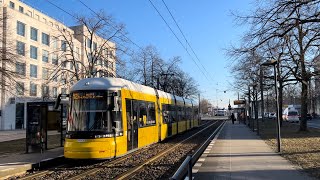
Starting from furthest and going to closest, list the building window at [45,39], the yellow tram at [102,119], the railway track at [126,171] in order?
the building window at [45,39] → the yellow tram at [102,119] → the railway track at [126,171]

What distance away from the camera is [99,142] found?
47.7ft

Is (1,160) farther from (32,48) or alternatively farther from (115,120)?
(32,48)

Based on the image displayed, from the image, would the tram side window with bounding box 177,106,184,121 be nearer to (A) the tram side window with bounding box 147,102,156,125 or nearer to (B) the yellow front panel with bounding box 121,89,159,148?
(B) the yellow front panel with bounding box 121,89,159,148

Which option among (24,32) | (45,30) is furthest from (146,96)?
(45,30)

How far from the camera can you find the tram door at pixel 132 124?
16.7 m

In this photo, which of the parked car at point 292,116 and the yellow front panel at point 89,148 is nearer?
the yellow front panel at point 89,148

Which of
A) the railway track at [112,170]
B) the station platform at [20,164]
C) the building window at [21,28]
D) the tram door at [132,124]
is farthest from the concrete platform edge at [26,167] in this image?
the building window at [21,28]

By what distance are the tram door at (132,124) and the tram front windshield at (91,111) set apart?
169 centimetres

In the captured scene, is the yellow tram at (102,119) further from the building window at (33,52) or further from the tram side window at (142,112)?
the building window at (33,52)

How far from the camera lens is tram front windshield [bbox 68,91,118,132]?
14.8m

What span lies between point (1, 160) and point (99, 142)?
13.8ft

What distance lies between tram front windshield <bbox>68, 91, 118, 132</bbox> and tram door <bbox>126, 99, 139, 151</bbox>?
1694 mm

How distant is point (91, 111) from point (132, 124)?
281cm

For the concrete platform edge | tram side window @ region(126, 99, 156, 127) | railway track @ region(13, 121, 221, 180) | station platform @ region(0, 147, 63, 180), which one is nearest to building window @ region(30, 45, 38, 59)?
tram side window @ region(126, 99, 156, 127)
